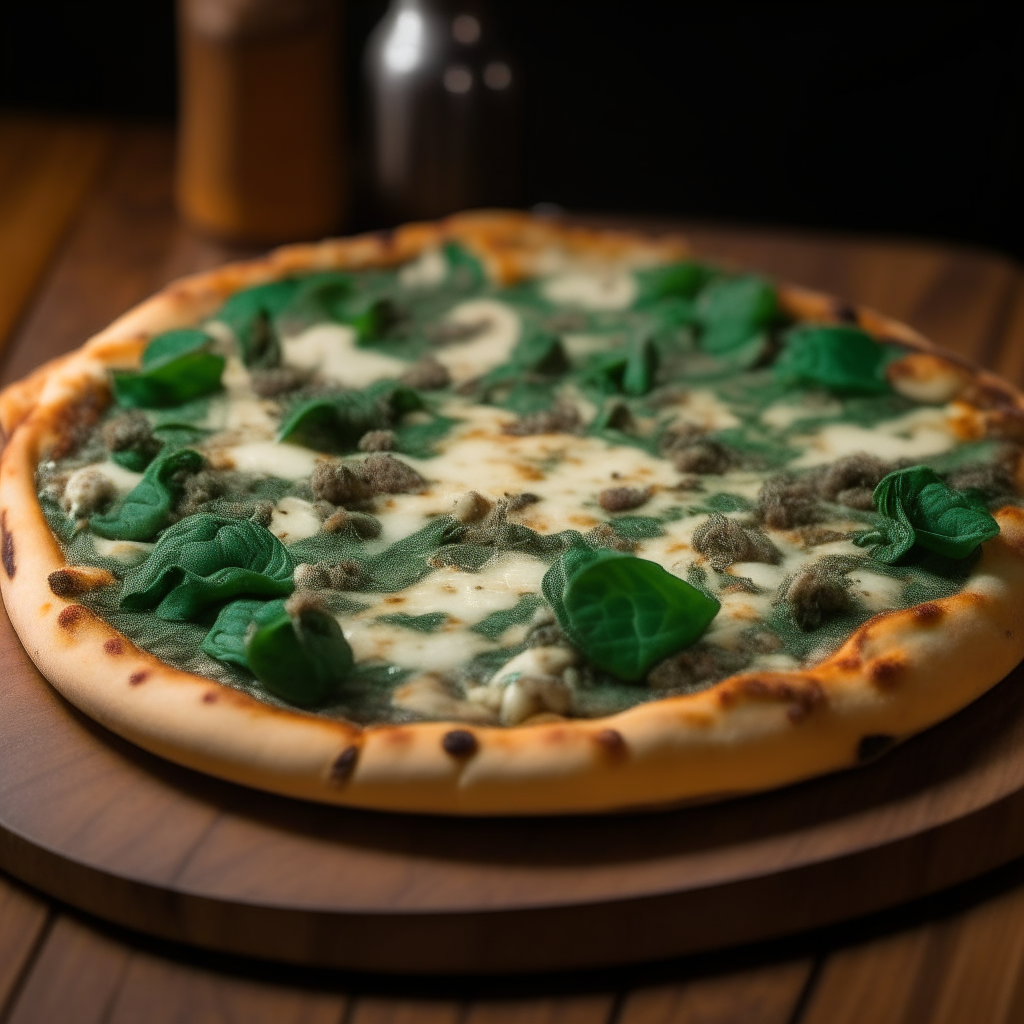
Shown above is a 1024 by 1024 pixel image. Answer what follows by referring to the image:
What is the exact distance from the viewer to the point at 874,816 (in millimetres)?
1408

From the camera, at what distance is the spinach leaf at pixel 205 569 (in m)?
1.56

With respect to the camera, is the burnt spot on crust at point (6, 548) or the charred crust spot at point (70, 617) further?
the burnt spot on crust at point (6, 548)

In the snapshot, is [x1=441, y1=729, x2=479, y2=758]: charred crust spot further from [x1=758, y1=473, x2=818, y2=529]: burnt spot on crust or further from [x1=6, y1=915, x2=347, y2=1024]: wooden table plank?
[x1=758, y1=473, x2=818, y2=529]: burnt spot on crust

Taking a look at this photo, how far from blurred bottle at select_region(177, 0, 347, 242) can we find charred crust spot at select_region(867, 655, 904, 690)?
1.52 metres

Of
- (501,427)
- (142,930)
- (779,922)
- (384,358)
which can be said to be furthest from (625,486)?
(142,930)

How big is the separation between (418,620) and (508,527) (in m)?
0.18

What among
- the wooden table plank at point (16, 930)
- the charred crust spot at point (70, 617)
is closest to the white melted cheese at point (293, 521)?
the charred crust spot at point (70, 617)

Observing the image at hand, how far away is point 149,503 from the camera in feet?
5.67

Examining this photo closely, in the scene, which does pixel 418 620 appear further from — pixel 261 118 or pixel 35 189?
pixel 35 189

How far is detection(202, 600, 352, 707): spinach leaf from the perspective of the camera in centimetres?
144

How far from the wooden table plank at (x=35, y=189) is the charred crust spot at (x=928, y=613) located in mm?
1410

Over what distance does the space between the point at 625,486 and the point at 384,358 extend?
17.8 inches

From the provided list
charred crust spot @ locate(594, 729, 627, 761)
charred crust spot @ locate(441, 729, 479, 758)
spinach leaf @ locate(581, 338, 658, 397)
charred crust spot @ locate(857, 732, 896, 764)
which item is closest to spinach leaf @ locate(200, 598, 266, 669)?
charred crust spot @ locate(441, 729, 479, 758)

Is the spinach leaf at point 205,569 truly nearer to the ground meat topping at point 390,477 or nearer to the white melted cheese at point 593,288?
the ground meat topping at point 390,477
